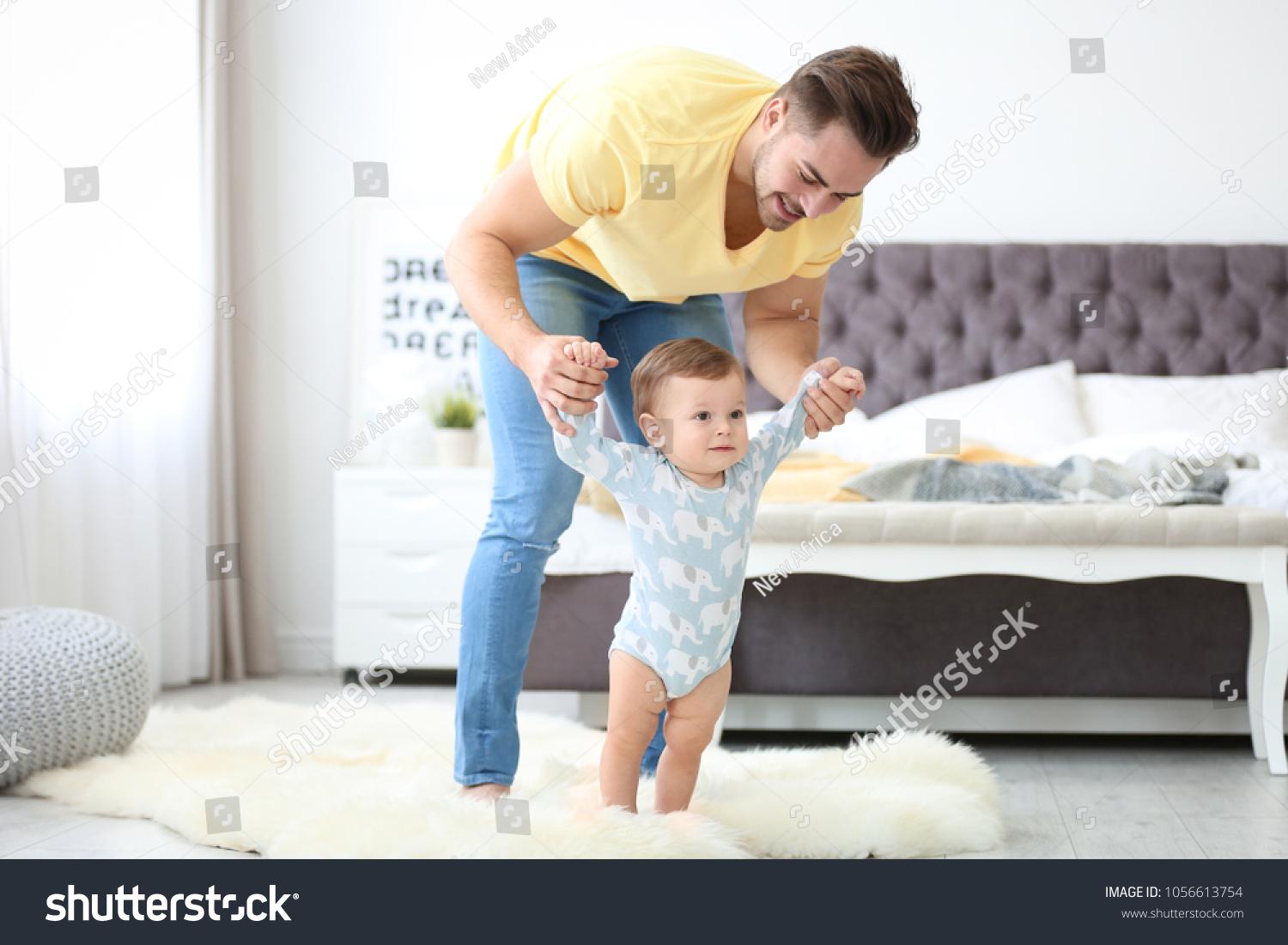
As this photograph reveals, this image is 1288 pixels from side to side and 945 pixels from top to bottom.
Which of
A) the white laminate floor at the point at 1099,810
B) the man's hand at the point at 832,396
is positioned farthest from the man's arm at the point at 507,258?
the white laminate floor at the point at 1099,810

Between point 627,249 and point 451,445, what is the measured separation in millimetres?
1438

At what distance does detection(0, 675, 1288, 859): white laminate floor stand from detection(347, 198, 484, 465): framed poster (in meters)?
1.25

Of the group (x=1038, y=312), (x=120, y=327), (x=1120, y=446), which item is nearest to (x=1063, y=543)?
(x=1120, y=446)

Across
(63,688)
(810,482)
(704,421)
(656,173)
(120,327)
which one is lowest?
(63,688)

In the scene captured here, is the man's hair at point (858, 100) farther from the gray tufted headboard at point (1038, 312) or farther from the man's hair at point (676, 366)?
the gray tufted headboard at point (1038, 312)

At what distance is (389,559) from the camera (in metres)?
2.19

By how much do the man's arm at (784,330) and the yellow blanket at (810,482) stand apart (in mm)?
384

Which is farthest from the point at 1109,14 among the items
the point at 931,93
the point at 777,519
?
the point at 777,519

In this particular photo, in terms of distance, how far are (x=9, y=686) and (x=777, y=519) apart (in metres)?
1.00

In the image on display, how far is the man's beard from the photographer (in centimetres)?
88

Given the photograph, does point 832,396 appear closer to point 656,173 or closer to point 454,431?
point 656,173

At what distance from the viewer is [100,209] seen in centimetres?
182

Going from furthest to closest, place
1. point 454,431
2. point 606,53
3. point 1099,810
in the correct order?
point 606,53
point 454,431
point 1099,810
